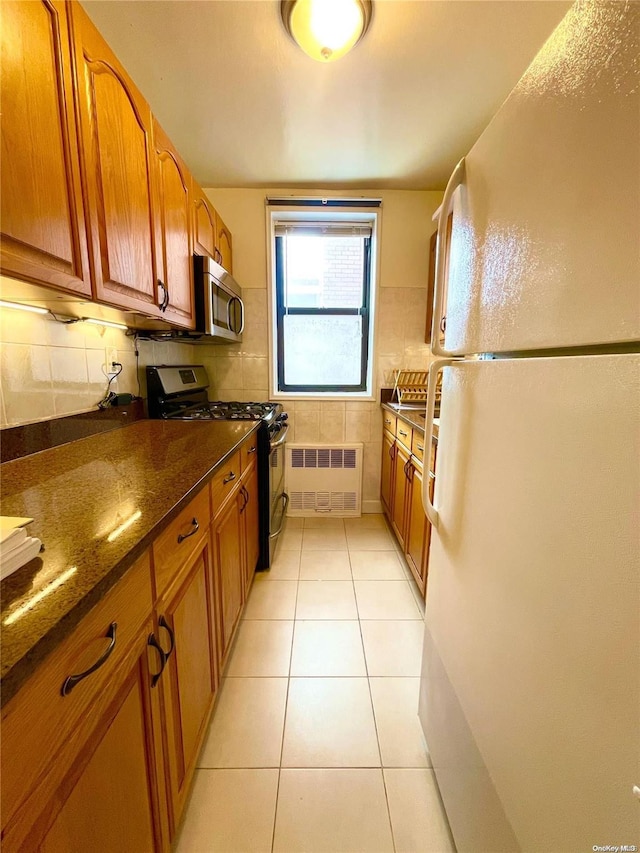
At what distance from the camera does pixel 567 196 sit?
0.52 meters

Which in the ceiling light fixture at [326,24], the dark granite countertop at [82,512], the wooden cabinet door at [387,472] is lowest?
the wooden cabinet door at [387,472]

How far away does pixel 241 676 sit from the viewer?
1.43 m

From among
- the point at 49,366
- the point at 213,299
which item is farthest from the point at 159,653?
the point at 213,299

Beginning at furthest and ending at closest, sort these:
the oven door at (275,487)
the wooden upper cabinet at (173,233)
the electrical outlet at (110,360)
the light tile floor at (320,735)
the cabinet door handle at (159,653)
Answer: the oven door at (275,487) → the electrical outlet at (110,360) → the wooden upper cabinet at (173,233) → the light tile floor at (320,735) → the cabinet door handle at (159,653)

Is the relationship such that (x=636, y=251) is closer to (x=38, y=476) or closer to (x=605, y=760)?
(x=605, y=760)

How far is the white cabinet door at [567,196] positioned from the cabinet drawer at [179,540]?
85 centimetres

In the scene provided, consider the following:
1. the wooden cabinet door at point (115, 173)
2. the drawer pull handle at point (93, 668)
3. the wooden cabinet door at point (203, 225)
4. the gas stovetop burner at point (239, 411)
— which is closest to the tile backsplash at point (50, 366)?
the wooden cabinet door at point (115, 173)

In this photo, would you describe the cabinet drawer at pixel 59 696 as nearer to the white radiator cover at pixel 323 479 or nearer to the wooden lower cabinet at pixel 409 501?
the wooden lower cabinet at pixel 409 501

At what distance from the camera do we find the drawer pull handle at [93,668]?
1.55ft

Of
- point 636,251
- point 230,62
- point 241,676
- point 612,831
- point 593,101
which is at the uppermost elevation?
point 230,62

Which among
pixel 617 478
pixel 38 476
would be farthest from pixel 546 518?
pixel 38 476

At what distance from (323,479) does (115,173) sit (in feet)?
7.52

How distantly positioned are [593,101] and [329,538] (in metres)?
2.49

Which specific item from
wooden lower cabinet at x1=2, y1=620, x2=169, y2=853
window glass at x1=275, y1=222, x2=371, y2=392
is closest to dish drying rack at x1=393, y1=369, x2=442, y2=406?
window glass at x1=275, y1=222, x2=371, y2=392
